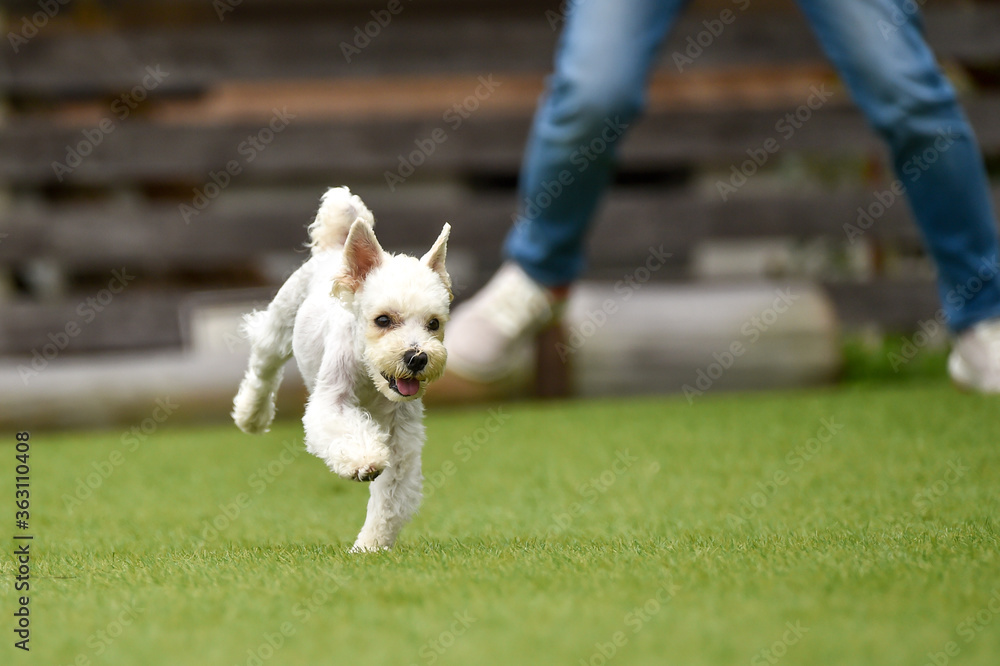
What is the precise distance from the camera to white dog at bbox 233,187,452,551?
2043 mm

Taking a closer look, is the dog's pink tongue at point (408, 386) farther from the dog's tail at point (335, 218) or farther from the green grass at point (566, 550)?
the dog's tail at point (335, 218)

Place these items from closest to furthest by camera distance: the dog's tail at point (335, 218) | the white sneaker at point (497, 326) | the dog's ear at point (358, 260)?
the dog's ear at point (358, 260)
the dog's tail at point (335, 218)
the white sneaker at point (497, 326)

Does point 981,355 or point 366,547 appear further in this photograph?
point 981,355

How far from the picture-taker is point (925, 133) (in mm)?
3354

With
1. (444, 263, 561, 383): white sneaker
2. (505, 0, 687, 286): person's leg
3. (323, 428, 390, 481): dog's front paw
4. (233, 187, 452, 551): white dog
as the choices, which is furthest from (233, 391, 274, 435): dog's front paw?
(505, 0, 687, 286): person's leg

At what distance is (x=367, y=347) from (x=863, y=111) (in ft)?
6.44

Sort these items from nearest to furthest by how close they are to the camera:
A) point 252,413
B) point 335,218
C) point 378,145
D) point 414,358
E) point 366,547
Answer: point 414,358, point 366,547, point 335,218, point 252,413, point 378,145

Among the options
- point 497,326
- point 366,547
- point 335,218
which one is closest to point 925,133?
point 497,326

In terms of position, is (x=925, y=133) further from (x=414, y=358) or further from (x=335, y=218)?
(x=414, y=358)

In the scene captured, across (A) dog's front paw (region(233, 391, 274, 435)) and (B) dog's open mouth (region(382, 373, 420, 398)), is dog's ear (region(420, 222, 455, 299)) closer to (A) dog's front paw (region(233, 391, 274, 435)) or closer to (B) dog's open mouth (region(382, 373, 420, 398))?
(B) dog's open mouth (region(382, 373, 420, 398))

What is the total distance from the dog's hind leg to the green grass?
280 mm

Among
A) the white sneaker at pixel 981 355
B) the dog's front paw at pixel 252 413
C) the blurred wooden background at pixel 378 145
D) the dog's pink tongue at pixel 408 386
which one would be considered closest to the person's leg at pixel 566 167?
the dog's front paw at pixel 252 413

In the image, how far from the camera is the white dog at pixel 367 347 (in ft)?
6.70

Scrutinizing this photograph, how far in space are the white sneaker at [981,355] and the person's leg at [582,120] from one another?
1.19 m
